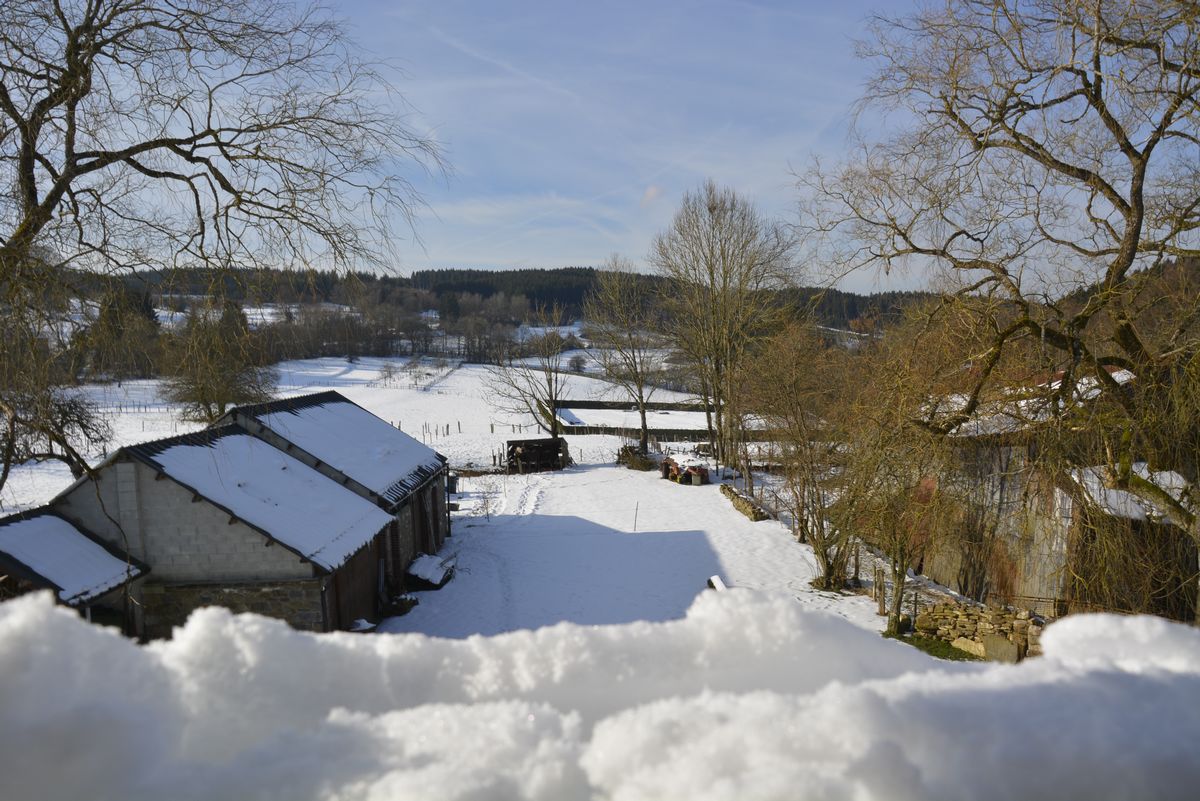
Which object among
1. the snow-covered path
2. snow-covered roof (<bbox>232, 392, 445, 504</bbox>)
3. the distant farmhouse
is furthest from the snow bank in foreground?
snow-covered roof (<bbox>232, 392, 445, 504</bbox>)

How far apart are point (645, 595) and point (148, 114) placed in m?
13.1

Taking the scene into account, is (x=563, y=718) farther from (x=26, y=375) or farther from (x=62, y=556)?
(x=62, y=556)

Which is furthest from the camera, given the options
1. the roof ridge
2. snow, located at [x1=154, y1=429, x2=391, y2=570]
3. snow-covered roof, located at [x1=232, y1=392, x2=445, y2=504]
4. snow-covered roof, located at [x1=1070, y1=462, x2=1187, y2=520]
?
snow-covered roof, located at [x1=232, y1=392, x2=445, y2=504]

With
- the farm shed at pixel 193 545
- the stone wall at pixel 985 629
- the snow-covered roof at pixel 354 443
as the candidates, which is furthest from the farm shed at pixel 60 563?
the stone wall at pixel 985 629

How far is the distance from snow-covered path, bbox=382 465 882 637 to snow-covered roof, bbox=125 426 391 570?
233cm

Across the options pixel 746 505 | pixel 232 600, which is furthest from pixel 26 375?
pixel 746 505

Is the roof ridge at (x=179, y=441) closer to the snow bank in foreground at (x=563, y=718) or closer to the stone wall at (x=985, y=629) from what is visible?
→ the snow bank in foreground at (x=563, y=718)

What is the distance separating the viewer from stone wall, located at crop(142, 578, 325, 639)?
1151 cm

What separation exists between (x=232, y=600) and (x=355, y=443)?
782 cm

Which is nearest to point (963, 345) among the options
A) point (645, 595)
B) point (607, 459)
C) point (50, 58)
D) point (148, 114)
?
point (148, 114)

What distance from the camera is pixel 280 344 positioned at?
5.95 metres

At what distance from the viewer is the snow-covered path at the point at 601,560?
578 inches

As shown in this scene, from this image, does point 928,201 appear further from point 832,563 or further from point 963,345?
point 832,563

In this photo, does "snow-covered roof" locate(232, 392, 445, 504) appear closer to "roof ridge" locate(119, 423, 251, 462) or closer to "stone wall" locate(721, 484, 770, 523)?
"roof ridge" locate(119, 423, 251, 462)
